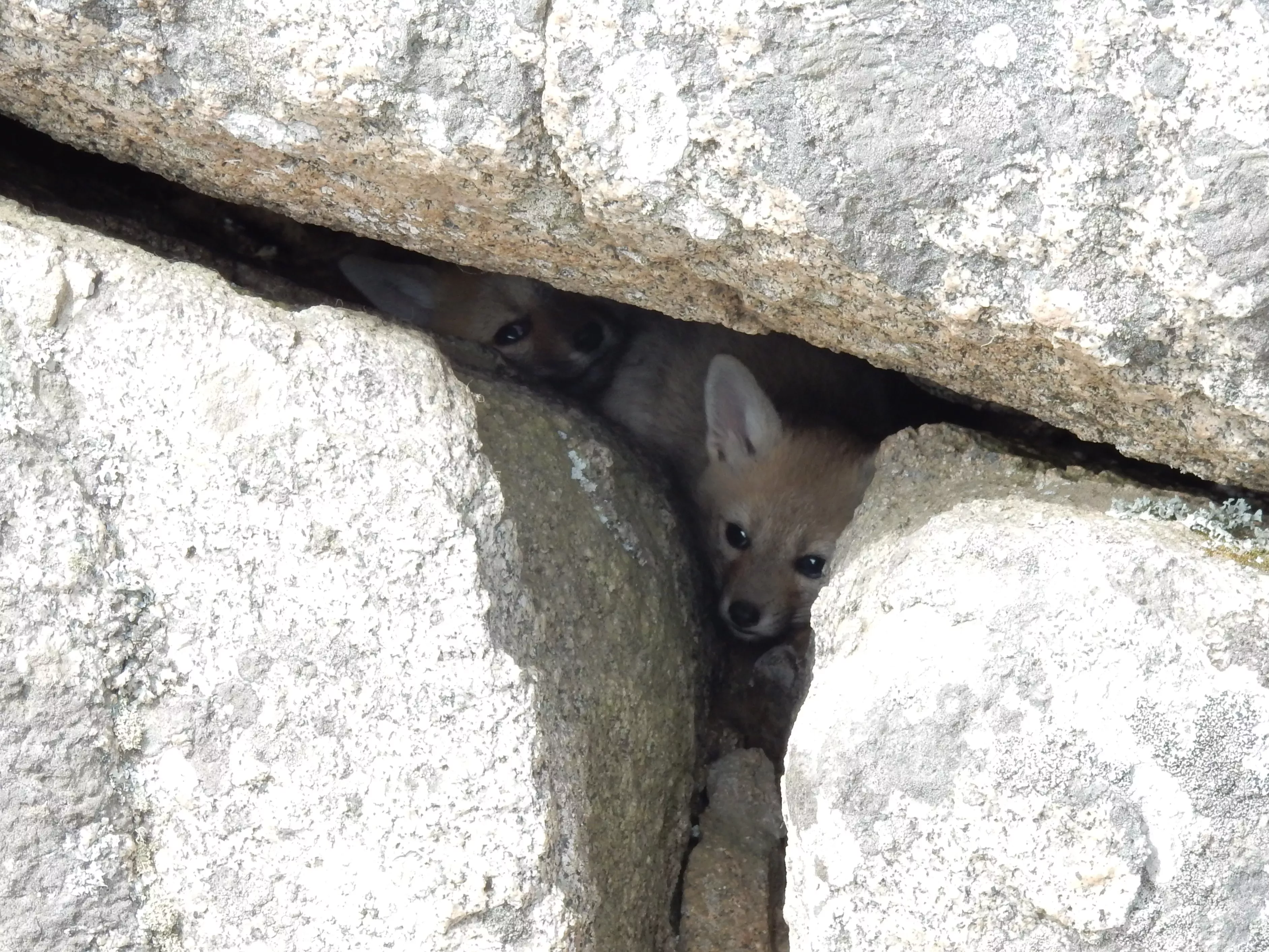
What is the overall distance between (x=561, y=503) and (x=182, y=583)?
0.72 metres

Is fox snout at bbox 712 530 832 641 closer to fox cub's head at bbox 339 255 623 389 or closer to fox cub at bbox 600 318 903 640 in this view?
fox cub at bbox 600 318 903 640

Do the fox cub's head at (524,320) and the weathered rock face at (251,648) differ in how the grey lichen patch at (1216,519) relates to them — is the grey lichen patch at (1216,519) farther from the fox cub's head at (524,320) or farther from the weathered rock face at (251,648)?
the fox cub's head at (524,320)

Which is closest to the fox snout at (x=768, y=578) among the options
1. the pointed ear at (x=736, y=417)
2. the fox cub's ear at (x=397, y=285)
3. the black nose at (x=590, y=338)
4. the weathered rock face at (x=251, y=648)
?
the pointed ear at (x=736, y=417)

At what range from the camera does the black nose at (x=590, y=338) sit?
4.01 metres

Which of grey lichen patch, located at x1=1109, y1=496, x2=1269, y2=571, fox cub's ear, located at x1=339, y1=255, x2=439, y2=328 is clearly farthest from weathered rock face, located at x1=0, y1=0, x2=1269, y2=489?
fox cub's ear, located at x1=339, y1=255, x2=439, y2=328

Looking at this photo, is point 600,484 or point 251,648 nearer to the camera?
point 251,648

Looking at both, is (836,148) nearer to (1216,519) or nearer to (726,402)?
(1216,519)

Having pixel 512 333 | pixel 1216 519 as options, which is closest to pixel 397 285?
pixel 512 333

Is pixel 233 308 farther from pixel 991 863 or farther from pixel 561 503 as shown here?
pixel 991 863

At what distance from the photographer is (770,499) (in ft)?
11.8

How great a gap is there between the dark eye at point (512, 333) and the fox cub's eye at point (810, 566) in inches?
47.4

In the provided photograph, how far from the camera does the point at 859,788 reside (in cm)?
168

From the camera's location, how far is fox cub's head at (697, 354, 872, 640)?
3406 millimetres

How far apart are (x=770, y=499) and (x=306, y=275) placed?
1469 mm
